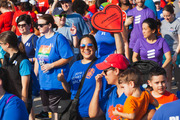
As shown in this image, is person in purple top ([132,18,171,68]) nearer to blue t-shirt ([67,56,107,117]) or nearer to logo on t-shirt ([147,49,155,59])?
logo on t-shirt ([147,49,155,59])

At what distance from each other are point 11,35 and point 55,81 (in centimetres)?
→ 94

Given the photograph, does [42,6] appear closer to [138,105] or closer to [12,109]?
[138,105]

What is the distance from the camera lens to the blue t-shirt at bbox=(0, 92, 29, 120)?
3129mm

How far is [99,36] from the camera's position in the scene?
637 centimetres

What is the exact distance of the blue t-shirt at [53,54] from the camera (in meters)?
5.43

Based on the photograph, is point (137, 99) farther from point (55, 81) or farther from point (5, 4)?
point (5, 4)

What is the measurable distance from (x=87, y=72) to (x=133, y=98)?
1.08m

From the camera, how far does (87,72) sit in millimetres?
4484

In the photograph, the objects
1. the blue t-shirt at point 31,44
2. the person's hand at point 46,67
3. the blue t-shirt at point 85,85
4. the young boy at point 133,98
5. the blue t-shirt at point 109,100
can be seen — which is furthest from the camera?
the blue t-shirt at point 31,44

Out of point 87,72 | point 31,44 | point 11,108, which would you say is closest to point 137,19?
point 31,44

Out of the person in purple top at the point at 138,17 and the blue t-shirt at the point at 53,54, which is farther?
the person in purple top at the point at 138,17

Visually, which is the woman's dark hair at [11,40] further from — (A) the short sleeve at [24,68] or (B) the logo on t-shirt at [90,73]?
(B) the logo on t-shirt at [90,73]

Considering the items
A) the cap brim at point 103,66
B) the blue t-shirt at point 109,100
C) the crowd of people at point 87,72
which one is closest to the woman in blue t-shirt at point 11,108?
the crowd of people at point 87,72

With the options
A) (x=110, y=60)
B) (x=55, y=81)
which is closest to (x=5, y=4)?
(x=55, y=81)
